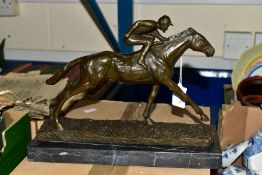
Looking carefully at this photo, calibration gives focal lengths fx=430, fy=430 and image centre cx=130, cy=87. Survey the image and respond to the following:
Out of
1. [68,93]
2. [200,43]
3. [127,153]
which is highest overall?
[200,43]

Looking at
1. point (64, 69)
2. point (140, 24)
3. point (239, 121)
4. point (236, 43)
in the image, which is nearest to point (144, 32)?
point (140, 24)

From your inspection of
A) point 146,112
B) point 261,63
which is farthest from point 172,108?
point 261,63

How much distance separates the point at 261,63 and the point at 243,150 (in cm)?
34

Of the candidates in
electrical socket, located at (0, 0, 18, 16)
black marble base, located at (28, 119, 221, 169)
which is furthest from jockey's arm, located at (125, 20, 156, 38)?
electrical socket, located at (0, 0, 18, 16)

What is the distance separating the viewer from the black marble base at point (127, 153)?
876 millimetres

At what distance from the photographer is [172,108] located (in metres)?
1.14

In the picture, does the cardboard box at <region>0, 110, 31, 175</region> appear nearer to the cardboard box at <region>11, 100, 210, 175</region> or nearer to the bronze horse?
the cardboard box at <region>11, 100, 210, 175</region>

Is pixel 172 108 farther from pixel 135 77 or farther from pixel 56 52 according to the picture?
pixel 56 52

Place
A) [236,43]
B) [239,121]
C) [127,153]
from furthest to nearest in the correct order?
[236,43] → [239,121] → [127,153]

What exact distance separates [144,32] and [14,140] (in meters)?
0.36

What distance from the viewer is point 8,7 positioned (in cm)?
150

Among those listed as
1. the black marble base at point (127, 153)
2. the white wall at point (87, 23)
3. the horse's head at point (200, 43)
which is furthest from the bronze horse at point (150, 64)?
the white wall at point (87, 23)

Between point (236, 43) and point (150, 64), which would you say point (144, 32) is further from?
point (236, 43)

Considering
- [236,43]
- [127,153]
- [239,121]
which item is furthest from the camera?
[236,43]
